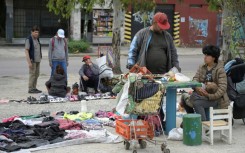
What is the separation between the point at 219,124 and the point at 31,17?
26.2 meters

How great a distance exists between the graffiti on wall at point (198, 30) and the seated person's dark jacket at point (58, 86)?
896 inches

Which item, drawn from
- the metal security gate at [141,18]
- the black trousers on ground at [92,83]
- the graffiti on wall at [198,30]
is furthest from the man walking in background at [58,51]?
the graffiti on wall at [198,30]

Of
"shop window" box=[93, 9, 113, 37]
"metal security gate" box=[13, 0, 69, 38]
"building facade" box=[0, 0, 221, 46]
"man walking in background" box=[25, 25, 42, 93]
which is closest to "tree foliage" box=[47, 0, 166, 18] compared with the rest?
"man walking in background" box=[25, 25, 42, 93]

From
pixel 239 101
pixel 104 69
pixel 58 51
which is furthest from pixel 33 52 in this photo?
pixel 239 101

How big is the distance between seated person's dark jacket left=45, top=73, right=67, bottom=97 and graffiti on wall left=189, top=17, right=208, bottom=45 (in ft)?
74.7

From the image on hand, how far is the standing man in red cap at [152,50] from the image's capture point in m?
8.49

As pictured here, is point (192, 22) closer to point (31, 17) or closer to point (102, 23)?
point (102, 23)

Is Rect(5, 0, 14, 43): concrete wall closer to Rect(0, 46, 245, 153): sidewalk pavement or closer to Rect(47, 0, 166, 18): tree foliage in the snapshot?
Rect(47, 0, 166, 18): tree foliage

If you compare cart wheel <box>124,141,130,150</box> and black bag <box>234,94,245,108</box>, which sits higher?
black bag <box>234,94,245,108</box>

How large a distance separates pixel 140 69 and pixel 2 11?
91.2ft

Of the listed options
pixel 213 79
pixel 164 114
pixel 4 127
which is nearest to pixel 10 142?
pixel 4 127

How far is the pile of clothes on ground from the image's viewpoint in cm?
768

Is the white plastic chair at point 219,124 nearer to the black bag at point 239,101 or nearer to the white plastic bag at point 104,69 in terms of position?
the black bag at point 239,101

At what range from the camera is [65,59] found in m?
13.5
